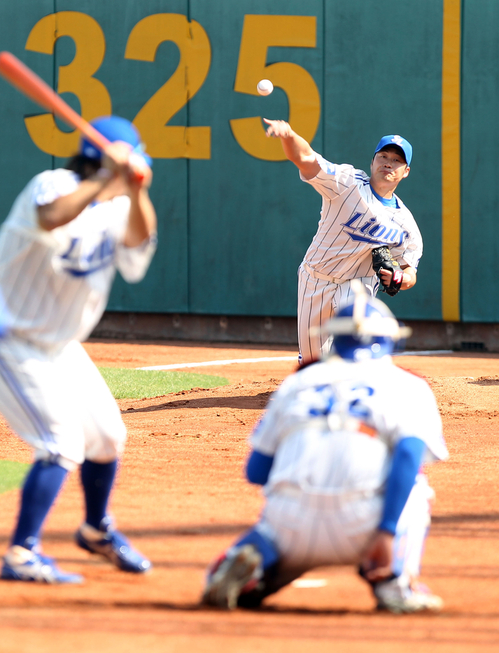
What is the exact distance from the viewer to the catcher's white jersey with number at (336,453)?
3.02 m

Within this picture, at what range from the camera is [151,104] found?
15.2 meters

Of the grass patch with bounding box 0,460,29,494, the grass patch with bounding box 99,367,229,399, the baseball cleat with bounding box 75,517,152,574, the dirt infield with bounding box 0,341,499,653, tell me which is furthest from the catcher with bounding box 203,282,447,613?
the grass patch with bounding box 99,367,229,399

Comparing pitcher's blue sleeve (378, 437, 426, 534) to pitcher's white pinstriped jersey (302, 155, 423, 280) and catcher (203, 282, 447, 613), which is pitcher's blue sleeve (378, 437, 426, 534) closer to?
catcher (203, 282, 447, 613)

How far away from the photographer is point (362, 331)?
3.11m

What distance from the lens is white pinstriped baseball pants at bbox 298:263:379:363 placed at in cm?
756

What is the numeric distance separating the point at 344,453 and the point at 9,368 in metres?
Result: 1.27

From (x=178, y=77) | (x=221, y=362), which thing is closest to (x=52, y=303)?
(x=221, y=362)

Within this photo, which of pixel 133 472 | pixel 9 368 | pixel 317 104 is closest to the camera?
pixel 9 368

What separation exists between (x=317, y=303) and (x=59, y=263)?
450 cm

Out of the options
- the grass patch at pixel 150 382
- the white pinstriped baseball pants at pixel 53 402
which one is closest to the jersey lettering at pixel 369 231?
the grass patch at pixel 150 382

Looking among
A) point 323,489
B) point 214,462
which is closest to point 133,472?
point 214,462

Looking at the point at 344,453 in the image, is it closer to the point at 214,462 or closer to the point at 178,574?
the point at 178,574

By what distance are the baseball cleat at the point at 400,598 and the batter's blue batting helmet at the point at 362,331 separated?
0.76 meters

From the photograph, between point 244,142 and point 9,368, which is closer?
point 9,368
